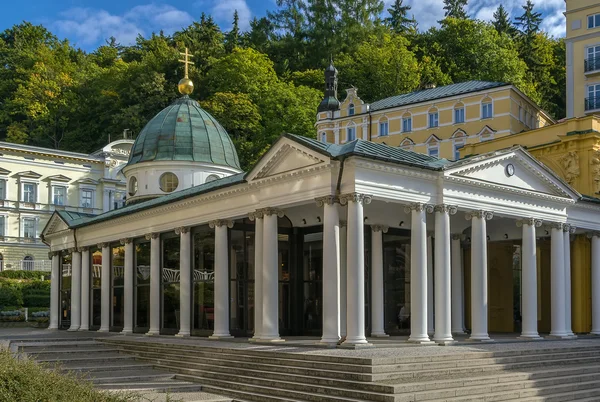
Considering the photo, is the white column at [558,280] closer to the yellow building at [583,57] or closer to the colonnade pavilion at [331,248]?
the colonnade pavilion at [331,248]

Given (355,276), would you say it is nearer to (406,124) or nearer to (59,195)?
(406,124)

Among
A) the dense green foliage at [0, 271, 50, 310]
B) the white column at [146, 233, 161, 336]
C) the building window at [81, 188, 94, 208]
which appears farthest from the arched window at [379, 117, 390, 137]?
the white column at [146, 233, 161, 336]

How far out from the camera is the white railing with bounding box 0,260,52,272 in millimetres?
70250

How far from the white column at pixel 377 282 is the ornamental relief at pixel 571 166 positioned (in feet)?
29.8

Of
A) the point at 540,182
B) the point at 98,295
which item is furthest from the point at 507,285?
the point at 98,295

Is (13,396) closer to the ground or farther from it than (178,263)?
closer to the ground

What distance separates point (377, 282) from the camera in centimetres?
2725

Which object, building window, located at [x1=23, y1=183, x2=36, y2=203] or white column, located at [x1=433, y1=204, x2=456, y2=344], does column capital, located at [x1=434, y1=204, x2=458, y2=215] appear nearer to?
white column, located at [x1=433, y1=204, x2=456, y2=344]

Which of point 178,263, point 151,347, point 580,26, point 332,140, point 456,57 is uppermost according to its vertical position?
point 456,57

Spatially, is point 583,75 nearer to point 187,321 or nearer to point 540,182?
point 540,182

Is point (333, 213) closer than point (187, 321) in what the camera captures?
Yes

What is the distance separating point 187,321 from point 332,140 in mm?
Result: 43667

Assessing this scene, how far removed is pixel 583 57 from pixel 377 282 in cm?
3219

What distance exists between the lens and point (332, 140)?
234 feet
